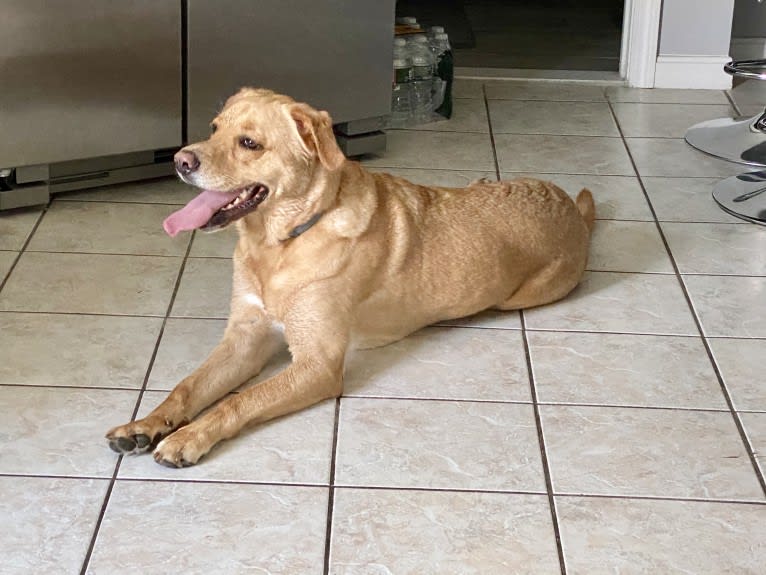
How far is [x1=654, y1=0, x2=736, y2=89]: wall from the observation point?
15.3 ft

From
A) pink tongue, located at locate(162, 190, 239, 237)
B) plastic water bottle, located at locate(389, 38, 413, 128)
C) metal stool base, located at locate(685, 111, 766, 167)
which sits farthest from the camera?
plastic water bottle, located at locate(389, 38, 413, 128)

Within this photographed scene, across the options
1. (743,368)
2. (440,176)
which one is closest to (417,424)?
(743,368)

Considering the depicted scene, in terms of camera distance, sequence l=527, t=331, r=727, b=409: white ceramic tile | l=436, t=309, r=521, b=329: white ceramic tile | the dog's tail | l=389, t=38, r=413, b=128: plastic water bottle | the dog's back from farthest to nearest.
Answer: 1. l=389, t=38, r=413, b=128: plastic water bottle
2. the dog's tail
3. l=436, t=309, r=521, b=329: white ceramic tile
4. the dog's back
5. l=527, t=331, r=727, b=409: white ceramic tile

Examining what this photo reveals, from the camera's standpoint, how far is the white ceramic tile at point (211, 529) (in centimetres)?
200

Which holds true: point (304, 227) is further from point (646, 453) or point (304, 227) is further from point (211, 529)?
point (646, 453)

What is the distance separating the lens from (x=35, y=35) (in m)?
3.21

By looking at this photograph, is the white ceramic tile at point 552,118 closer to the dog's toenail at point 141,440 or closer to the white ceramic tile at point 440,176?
the white ceramic tile at point 440,176

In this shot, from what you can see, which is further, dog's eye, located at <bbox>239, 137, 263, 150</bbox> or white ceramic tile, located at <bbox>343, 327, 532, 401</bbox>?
white ceramic tile, located at <bbox>343, 327, 532, 401</bbox>

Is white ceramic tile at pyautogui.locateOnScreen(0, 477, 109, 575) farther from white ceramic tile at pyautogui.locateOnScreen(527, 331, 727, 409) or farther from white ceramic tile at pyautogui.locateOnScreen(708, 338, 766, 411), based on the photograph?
white ceramic tile at pyautogui.locateOnScreen(708, 338, 766, 411)

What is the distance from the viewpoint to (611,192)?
12.2 feet

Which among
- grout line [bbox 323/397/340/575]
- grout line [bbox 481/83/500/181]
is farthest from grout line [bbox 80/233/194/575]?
grout line [bbox 481/83/500/181]

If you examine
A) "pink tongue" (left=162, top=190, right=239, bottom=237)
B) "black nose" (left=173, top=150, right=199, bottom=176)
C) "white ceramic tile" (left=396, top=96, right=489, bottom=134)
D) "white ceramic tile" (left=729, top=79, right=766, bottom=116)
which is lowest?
"white ceramic tile" (left=396, top=96, right=489, bottom=134)

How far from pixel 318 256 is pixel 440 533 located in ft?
2.46

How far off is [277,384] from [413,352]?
17.5 inches
